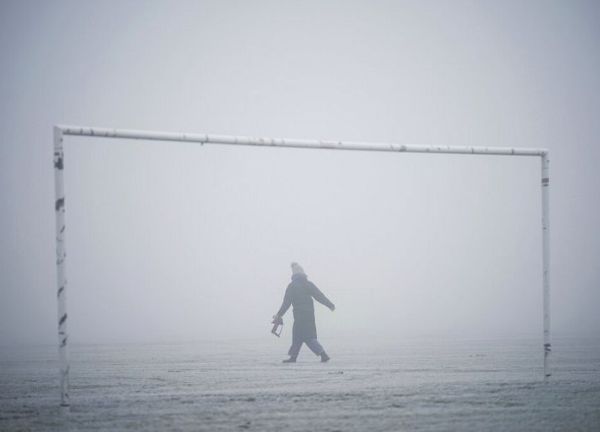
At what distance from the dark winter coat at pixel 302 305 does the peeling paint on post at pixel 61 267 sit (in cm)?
667

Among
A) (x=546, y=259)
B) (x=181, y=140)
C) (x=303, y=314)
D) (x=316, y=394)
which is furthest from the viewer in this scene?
(x=303, y=314)

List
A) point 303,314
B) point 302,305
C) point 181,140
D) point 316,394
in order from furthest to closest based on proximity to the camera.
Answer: point 302,305
point 303,314
point 181,140
point 316,394

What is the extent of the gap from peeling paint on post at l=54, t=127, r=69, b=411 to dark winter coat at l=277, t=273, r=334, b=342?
6.67m

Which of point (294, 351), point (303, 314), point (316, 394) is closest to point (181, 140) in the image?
point (316, 394)

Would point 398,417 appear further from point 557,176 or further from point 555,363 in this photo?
point 557,176

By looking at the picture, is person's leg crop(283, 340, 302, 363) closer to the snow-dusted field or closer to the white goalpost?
the snow-dusted field

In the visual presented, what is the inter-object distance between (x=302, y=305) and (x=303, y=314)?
22 cm

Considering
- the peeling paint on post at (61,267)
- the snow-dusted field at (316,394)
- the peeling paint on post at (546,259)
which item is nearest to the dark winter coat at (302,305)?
the snow-dusted field at (316,394)

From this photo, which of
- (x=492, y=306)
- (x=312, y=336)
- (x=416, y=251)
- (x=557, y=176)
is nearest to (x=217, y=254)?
(x=416, y=251)

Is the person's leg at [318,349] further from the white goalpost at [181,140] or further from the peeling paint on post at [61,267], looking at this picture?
the peeling paint on post at [61,267]

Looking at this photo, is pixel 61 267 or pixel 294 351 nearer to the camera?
pixel 61 267

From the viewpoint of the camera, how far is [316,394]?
9320 mm

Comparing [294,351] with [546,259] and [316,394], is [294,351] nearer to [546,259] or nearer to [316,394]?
[316,394]

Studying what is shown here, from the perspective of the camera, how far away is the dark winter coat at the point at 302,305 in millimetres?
14969
